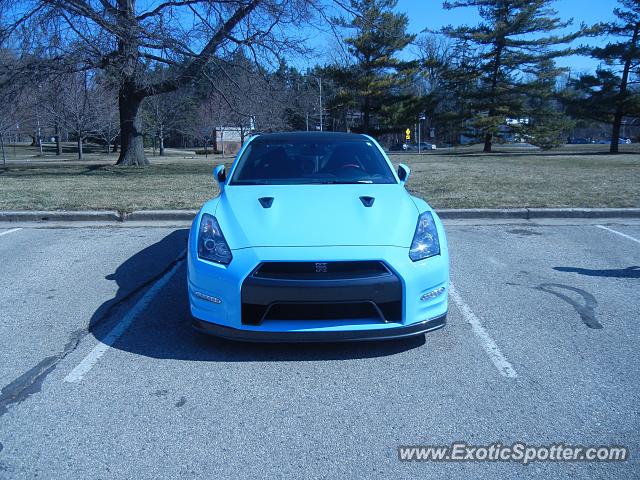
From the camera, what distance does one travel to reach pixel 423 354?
3799mm

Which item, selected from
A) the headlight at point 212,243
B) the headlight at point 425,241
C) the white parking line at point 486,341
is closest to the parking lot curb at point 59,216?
the headlight at point 212,243

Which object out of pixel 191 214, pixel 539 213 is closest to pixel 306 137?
pixel 191 214

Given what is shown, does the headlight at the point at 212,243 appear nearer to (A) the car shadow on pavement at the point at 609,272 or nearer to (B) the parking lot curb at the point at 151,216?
(A) the car shadow on pavement at the point at 609,272

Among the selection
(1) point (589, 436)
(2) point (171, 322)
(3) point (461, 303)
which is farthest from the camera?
(3) point (461, 303)

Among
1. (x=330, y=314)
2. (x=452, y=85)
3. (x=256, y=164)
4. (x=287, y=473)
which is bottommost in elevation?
(x=287, y=473)

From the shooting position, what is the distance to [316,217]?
3896 millimetres

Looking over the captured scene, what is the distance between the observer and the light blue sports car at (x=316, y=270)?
3432 mm

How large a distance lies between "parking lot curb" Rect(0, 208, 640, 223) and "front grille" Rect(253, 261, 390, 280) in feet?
18.9

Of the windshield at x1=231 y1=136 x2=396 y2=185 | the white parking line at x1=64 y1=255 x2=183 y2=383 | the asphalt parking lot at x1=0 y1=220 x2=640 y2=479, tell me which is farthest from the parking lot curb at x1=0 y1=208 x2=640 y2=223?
the windshield at x1=231 y1=136 x2=396 y2=185

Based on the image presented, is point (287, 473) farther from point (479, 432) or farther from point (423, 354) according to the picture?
point (423, 354)

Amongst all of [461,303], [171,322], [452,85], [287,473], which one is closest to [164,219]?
[171,322]

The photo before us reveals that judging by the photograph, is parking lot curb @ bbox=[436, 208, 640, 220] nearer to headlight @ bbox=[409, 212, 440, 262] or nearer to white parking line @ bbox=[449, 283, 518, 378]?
white parking line @ bbox=[449, 283, 518, 378]

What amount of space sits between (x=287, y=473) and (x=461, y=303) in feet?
9.30

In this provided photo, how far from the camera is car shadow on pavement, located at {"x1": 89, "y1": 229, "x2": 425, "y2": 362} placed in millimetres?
3756
